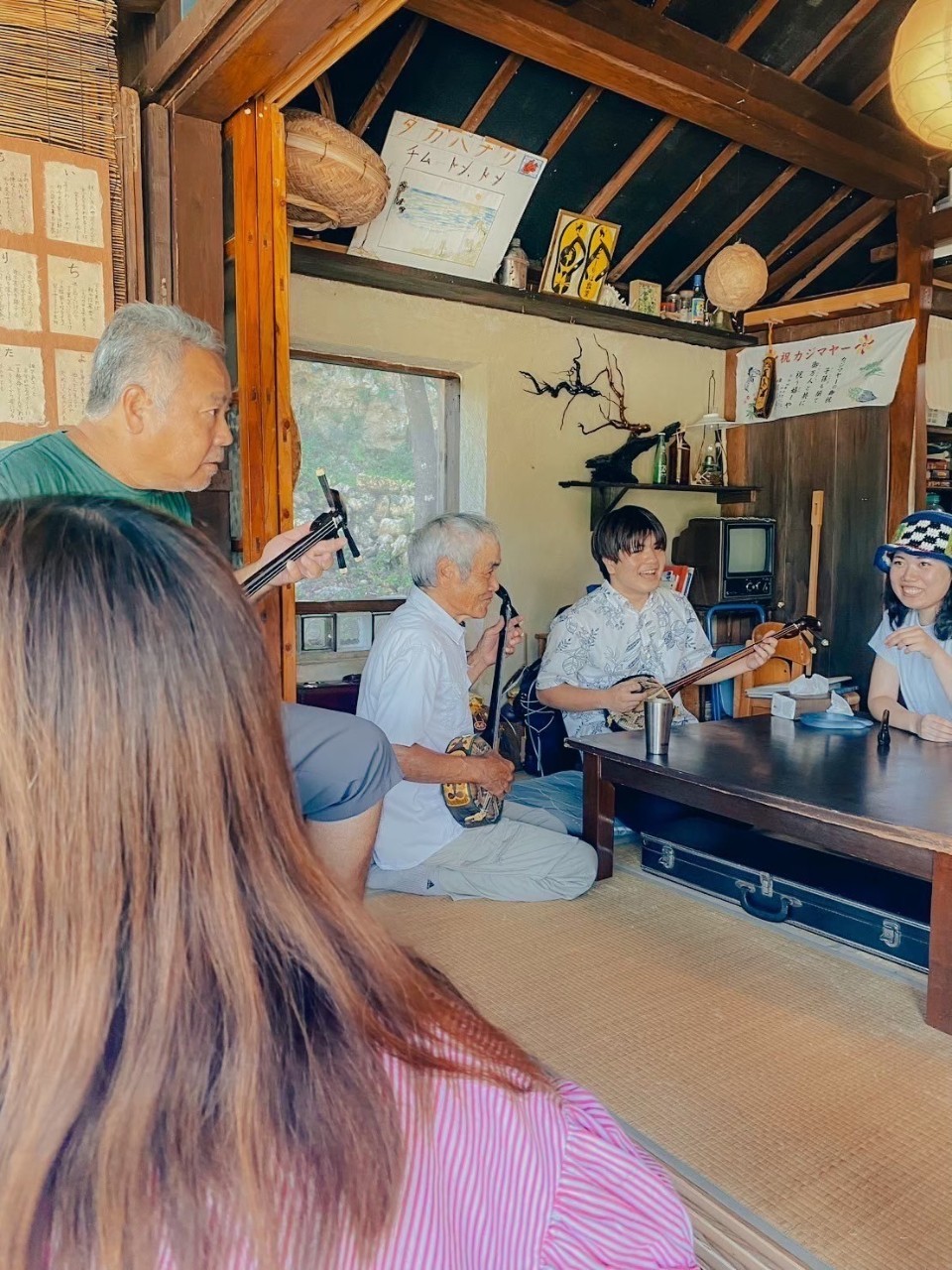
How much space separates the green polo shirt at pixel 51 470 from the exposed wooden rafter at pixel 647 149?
336 cm

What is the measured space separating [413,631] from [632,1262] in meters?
1.98

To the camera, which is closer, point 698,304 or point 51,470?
point 51,470

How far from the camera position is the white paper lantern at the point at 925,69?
234 cm

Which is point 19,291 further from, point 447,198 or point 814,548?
point 814,548

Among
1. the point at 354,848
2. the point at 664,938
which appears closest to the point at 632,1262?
the point at 354,848

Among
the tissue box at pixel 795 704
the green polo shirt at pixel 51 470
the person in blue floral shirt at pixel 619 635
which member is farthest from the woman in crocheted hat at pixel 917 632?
the green polo shirt at pixel 51 470

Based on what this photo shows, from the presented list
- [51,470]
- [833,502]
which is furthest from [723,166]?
[51,470]

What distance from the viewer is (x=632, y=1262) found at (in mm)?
623

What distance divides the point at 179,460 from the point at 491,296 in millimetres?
2881

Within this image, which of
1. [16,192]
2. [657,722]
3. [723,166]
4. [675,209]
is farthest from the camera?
[675,209]

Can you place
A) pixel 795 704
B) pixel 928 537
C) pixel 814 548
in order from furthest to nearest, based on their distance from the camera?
pixel 814 548 < pixel 795 704 < pixel 928 537

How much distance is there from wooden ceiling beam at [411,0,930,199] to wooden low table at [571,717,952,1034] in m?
2.58

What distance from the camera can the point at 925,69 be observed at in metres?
2.40

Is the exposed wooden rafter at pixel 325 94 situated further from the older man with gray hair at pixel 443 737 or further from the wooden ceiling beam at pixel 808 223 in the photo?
the wooden ceiling beam at pixel 808 223
